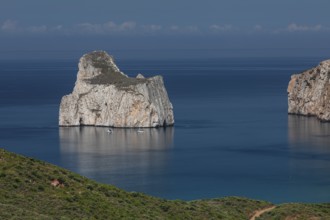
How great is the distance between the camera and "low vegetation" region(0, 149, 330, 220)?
36.2 metres

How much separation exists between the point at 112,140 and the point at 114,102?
45.4 ft

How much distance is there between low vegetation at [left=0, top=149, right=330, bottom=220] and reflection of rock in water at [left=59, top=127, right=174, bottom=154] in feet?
253

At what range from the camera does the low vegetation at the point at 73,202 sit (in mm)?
36250

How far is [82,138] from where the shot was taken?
135250mm

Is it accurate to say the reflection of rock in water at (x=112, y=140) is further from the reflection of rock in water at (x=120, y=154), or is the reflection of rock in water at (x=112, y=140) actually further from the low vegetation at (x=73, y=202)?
the low vegetation at (x=73, y=202)

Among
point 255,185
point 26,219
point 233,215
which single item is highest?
point 26,219

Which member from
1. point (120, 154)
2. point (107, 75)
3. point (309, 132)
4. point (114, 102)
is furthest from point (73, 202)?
point (107, 75)

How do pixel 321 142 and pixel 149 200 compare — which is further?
pixel 321 142

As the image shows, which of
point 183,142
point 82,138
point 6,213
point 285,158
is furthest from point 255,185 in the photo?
point 6,213

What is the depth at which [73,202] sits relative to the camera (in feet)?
125

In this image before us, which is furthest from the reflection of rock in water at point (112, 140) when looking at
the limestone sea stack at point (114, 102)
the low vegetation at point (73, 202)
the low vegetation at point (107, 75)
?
the low vegetation at point (73, 202)

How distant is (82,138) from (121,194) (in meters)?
92.0

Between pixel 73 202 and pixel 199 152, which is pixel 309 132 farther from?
pixel 73 202

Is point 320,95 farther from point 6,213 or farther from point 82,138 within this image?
point 6,213
